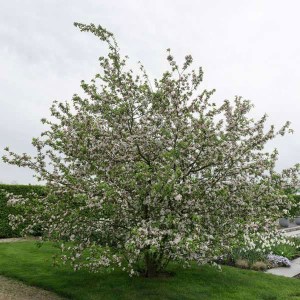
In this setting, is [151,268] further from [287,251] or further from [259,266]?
[287,251]

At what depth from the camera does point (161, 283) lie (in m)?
11.1

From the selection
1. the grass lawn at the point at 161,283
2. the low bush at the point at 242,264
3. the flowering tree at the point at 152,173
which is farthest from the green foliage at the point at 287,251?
the flowering tree at the point at 152,173

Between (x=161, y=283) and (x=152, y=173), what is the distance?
3.82m

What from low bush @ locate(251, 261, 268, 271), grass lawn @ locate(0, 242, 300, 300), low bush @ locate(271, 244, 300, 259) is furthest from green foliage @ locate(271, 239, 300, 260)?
grass lawn @ locate(0, 242, 300, 300)

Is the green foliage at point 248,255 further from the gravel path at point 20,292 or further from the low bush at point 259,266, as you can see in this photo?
the gravel path at point 20,292

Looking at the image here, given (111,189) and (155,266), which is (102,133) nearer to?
(111,189)

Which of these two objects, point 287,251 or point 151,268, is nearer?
point 151,268

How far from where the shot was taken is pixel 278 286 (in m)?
12.1

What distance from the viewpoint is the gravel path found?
10367 mm

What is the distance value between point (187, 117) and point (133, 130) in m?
1.49

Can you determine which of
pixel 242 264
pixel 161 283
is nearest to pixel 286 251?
pixel 242 264

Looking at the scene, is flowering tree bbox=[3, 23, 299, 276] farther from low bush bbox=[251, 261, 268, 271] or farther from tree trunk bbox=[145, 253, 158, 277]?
low bush bbox=[251, 261, 268, 271]

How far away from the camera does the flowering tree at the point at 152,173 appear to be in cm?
909

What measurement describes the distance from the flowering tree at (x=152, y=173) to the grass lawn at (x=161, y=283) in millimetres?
1061
